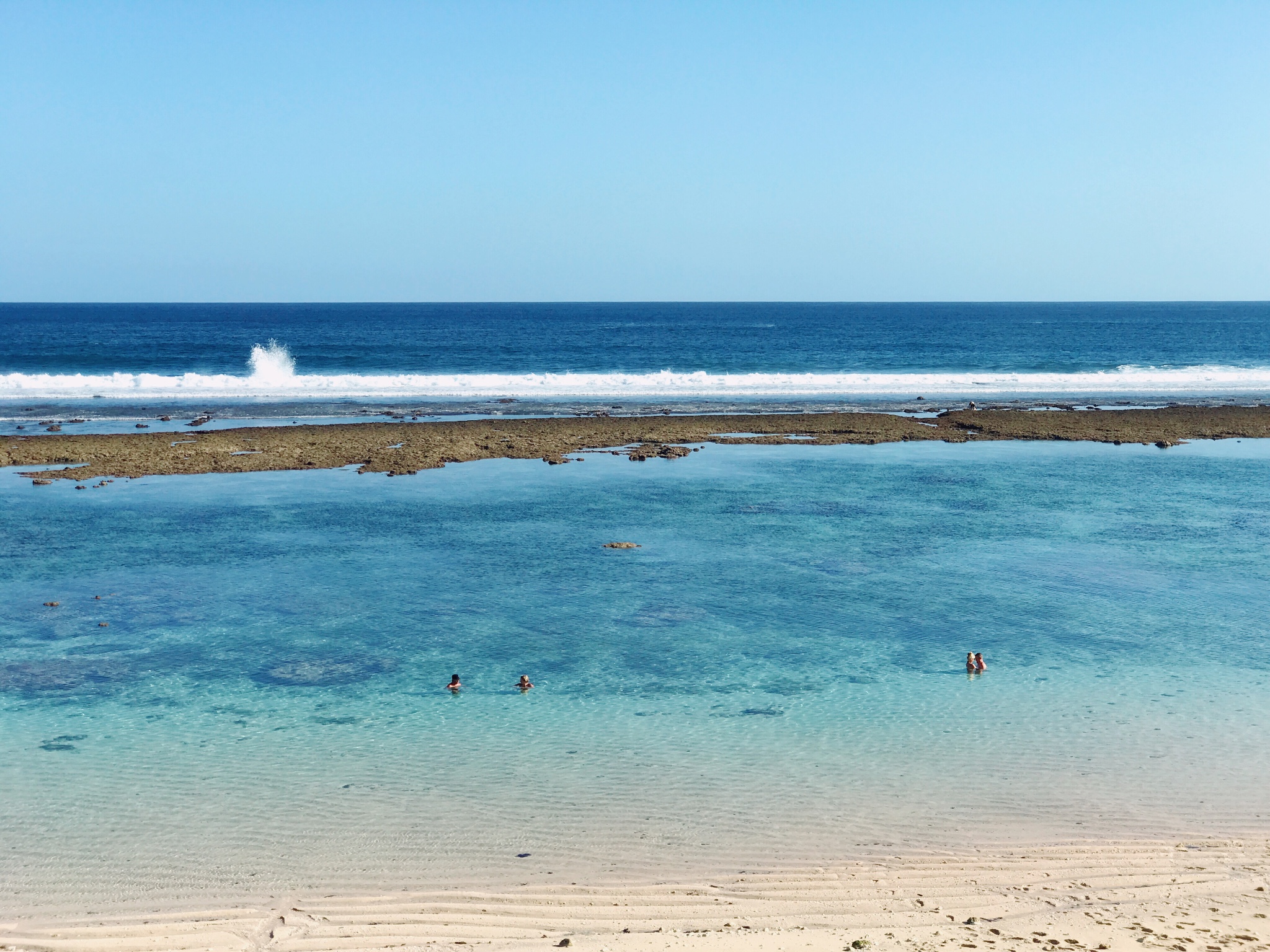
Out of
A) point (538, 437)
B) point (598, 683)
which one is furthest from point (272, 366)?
point (598, 683)

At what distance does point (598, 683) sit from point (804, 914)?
6.37m

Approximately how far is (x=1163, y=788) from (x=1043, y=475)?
21576 millimetres

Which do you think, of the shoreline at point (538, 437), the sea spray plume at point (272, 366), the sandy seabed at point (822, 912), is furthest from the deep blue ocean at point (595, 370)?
the sandy seabed at point (822, 912)

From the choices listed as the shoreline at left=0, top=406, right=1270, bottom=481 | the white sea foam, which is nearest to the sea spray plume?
the white sea foam

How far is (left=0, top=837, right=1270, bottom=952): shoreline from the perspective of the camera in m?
8.53

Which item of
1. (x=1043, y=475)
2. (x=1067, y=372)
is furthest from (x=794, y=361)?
(x=1043, y=475)

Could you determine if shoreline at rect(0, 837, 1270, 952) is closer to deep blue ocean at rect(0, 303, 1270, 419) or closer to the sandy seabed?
the sandy seabed

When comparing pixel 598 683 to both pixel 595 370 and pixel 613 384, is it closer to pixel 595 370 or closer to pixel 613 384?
pixel 613 384

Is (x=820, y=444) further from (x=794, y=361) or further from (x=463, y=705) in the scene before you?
(x=794, y=361)

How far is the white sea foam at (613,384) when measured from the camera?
55.2m

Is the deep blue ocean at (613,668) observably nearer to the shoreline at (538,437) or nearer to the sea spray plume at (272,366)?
the shoreline at (538,437)

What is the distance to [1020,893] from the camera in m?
9.30

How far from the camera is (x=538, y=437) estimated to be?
3788 centimetres

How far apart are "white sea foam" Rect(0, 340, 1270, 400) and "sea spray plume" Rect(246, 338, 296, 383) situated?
10 centimetres
